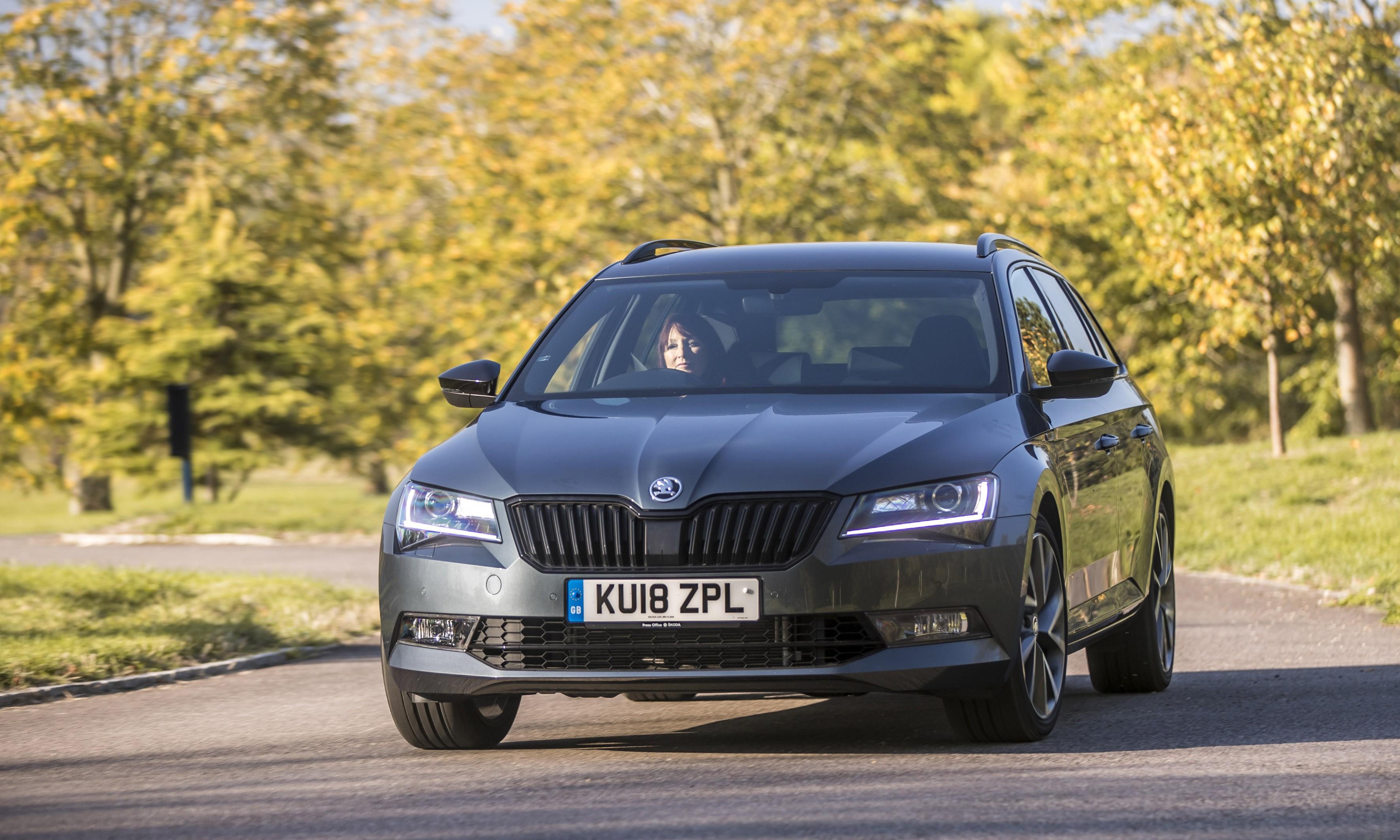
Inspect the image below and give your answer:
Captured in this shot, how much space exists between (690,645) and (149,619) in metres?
6.15

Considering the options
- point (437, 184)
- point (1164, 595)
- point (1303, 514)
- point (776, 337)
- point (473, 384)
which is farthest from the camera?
point (437, 184)

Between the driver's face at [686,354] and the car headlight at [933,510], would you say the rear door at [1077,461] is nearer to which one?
the car headlight at [933,510]

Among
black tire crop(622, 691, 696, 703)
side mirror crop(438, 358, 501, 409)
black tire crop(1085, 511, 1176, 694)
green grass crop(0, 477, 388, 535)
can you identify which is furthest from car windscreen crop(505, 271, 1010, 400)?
green grass crop(0, 477, 388, 535)

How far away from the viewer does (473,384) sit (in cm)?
730

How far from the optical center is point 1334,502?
1888cm

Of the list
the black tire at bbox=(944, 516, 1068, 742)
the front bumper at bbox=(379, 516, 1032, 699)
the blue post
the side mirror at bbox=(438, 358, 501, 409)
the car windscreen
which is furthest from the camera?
the blue post

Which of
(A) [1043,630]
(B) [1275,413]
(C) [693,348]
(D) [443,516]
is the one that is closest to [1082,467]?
(A) [1043,630]

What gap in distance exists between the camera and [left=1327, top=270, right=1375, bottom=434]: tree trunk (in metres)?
31.7

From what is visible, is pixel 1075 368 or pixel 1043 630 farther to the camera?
pixel 1075 368

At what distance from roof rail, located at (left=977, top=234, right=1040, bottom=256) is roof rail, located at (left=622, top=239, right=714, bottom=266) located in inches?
44.1

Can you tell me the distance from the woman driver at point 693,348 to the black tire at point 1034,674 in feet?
4.39

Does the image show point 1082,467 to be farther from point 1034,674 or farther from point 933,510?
point 933,510

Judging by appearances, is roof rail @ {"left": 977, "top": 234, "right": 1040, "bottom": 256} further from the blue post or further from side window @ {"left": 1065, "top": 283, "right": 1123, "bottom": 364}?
the blue post

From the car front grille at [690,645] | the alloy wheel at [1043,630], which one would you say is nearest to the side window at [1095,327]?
the alloy wheel at [1043,630]
